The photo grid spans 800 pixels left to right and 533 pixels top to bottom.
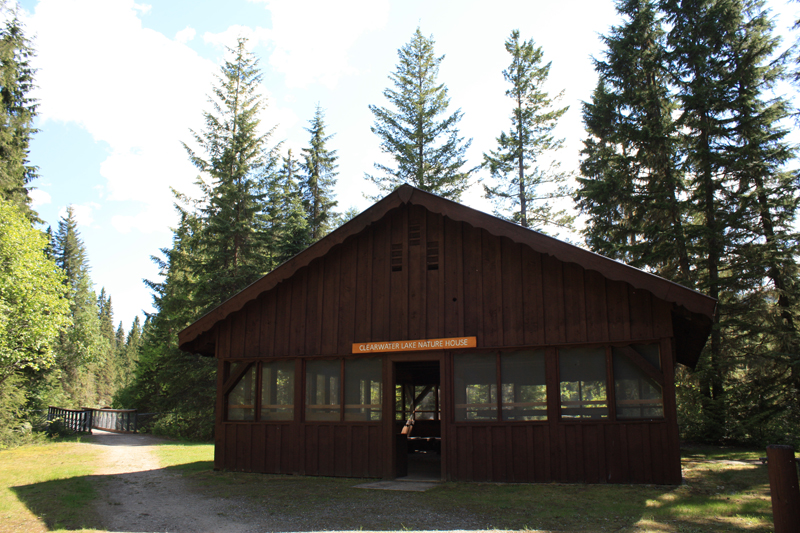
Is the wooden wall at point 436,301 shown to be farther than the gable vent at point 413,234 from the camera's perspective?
No

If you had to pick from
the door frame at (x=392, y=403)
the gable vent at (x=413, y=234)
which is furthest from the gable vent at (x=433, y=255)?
the door frame at (x=392, y=403)

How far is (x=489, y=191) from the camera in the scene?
27859 mm

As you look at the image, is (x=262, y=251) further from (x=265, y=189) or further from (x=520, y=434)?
(x=520, y=434)

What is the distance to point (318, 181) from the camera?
34.1 meters

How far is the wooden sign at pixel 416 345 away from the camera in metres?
11.1

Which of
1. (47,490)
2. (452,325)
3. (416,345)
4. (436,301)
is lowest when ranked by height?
(47,490)

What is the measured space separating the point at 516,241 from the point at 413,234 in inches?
102

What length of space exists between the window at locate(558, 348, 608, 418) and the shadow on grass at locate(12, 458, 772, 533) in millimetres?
1375

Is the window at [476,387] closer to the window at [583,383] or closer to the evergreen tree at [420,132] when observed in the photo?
the window at [583,383]

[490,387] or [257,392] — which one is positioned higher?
[490,387]

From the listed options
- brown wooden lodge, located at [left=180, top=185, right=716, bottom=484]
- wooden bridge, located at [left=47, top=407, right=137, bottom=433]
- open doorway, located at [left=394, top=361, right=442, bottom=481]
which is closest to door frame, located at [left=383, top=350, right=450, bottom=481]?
brown wooden lodge, located at [left=180, top=185, right=716, bottom=484]

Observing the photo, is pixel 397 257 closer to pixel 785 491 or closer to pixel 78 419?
pixel 785 491

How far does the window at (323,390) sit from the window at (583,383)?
16.4 feet

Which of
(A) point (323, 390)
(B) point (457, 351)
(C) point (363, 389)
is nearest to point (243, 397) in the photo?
(A) point (323, 390)
